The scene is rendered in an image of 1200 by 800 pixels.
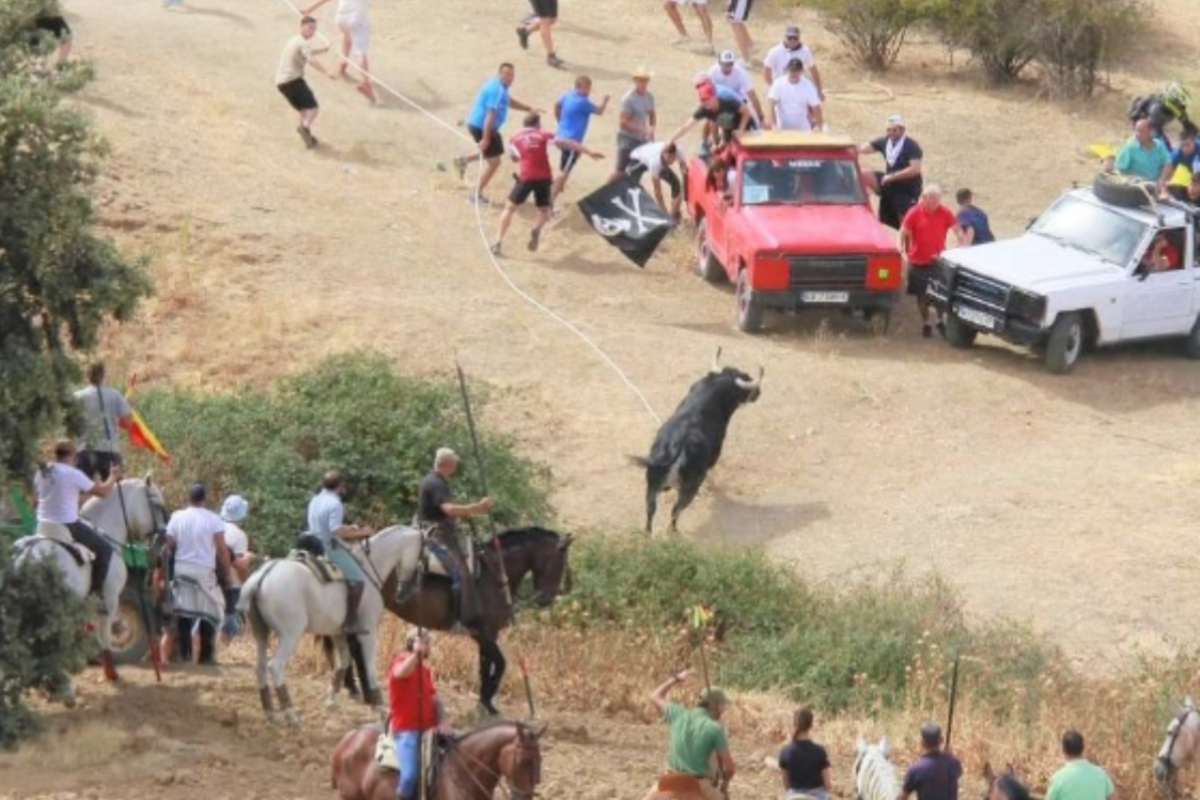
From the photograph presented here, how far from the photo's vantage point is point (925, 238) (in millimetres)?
30266

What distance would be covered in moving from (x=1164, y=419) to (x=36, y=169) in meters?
14.1

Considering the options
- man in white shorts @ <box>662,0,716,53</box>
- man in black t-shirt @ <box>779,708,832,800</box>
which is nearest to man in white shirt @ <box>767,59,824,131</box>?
man in white shorts @ <box>662,0,716,53</box>

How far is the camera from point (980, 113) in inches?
1523

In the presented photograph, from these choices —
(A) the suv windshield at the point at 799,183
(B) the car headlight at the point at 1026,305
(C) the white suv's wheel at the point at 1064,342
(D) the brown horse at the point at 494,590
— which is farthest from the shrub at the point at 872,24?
(D) the brown horse at the point at 494,590

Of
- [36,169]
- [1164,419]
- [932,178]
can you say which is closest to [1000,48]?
[932,178]

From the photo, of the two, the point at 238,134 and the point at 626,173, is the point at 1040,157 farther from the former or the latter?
the point at 238,134

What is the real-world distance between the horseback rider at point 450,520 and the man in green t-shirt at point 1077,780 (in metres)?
4.53

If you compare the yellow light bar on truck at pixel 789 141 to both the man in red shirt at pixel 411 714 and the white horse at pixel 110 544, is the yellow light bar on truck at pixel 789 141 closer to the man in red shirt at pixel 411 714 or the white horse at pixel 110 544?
the white horse at pixel 110 544

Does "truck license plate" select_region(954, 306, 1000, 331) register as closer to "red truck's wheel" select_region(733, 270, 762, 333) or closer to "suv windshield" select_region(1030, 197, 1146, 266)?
Result: "suv windshield" select_region(1030, 197, 1146, 266)

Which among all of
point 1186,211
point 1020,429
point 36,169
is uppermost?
point 36,169

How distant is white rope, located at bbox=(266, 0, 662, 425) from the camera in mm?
28330

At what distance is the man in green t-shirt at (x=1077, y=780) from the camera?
53.4 feet

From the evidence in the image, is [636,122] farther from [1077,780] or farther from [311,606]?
[1077,780]

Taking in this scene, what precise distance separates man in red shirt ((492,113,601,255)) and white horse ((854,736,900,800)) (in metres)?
15.2
